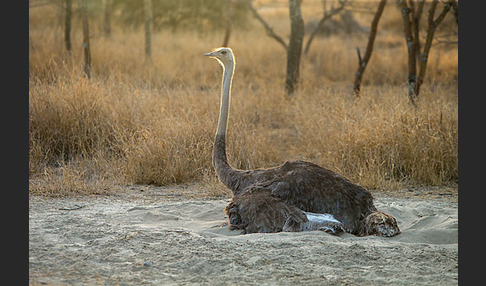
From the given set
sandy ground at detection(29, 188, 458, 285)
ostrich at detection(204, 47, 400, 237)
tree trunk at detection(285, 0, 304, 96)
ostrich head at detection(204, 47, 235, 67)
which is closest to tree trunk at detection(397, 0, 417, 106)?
tree trunk at detection(285, 0, 304, 96)

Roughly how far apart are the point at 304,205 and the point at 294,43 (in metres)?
7.38

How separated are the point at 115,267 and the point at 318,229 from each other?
153cm

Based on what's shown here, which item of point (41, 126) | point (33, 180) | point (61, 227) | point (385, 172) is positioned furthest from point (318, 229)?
point (41, 126)

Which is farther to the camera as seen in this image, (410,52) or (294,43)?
(294,43)

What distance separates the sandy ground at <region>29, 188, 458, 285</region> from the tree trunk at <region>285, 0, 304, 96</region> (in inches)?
261

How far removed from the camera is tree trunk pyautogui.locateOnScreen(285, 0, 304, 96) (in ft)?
38.5

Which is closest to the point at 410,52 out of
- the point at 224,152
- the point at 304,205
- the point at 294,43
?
the point at 294,43

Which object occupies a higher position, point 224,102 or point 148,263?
point 224,102

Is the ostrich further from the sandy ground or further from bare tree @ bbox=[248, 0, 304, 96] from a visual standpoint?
bare tree @ bbox=[248, 0, 304, 96]

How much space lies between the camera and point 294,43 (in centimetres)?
1182

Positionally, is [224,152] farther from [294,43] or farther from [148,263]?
Answer: [294,43]

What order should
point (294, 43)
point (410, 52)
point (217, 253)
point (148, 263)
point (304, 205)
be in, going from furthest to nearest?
1. point (294, 43)
2. point (410, 52)
3. point (304, 205)
4. point (217, 253)
5. point (148, 263)

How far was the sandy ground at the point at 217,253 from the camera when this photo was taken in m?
3.86

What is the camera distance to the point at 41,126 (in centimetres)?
779
